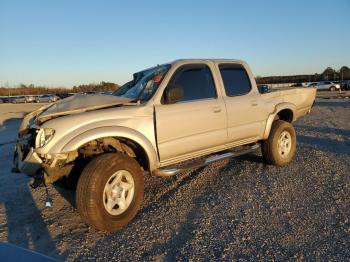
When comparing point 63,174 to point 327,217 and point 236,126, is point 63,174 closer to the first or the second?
point 236,126

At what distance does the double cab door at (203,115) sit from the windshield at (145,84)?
0.63 feet

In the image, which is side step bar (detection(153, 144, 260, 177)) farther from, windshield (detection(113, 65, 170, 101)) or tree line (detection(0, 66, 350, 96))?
tree line (detection(0, 66, 350, 96))

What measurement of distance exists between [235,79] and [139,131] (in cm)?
227

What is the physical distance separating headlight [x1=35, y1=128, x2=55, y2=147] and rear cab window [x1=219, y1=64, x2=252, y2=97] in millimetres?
2860

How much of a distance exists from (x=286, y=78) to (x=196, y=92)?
107 m

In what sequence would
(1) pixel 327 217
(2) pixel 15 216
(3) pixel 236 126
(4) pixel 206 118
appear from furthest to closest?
1. (3) pixel 236 126
2. (4) pixel 206 118
3. (2) pixel 15 216
4. (1) pixel 327 217

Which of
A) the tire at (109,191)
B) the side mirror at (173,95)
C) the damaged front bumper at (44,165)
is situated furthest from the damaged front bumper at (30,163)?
the side mirror at (173,95)

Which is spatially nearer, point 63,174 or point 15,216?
point 63,174

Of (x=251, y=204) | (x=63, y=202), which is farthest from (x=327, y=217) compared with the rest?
(x=63, y=202)

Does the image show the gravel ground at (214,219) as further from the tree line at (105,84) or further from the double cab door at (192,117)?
the tree line at (105,84)

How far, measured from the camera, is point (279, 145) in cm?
661

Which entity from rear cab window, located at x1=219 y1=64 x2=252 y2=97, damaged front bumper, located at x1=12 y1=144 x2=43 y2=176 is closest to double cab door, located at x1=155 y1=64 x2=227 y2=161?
rear cab window, located at x1=219 y1=64 x2=252 y2=97

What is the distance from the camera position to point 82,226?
14.5 feet

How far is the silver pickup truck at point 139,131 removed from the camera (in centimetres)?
409
